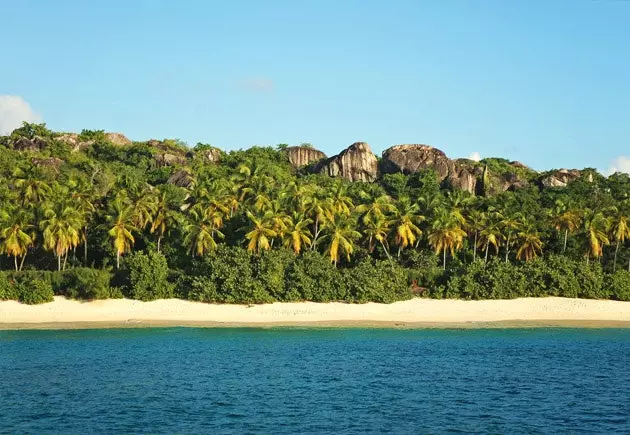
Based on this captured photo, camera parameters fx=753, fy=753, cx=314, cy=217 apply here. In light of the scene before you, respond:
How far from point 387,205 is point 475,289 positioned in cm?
1365

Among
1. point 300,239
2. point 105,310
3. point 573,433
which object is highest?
point 300,239

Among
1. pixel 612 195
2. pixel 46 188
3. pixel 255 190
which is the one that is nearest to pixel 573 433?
pixel 255 190

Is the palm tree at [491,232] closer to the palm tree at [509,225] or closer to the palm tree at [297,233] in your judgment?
the palm tree at [509,225]

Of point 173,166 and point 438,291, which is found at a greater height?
point 173,166

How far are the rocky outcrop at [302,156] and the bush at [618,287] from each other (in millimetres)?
53715

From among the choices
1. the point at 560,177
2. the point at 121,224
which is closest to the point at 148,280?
the point at 121,224

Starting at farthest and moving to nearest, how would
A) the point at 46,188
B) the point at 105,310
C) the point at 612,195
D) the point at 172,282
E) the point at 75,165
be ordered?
the point at 75,165 → the point at 612,195 → the point at 46,188 → the point at 172,282 → the point at 105,310

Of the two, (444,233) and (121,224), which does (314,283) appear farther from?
(121,224)

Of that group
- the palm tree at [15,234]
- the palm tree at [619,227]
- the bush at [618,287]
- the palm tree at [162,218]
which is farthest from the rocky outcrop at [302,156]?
the bush at [618,287]

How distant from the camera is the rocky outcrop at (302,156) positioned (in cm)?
10575

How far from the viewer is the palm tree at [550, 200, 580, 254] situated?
65562mm

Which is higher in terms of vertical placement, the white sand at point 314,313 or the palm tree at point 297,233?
the palm tree at point 297,233

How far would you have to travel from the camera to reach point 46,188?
6788 cm

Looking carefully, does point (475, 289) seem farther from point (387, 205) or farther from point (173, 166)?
point (173, 166)
